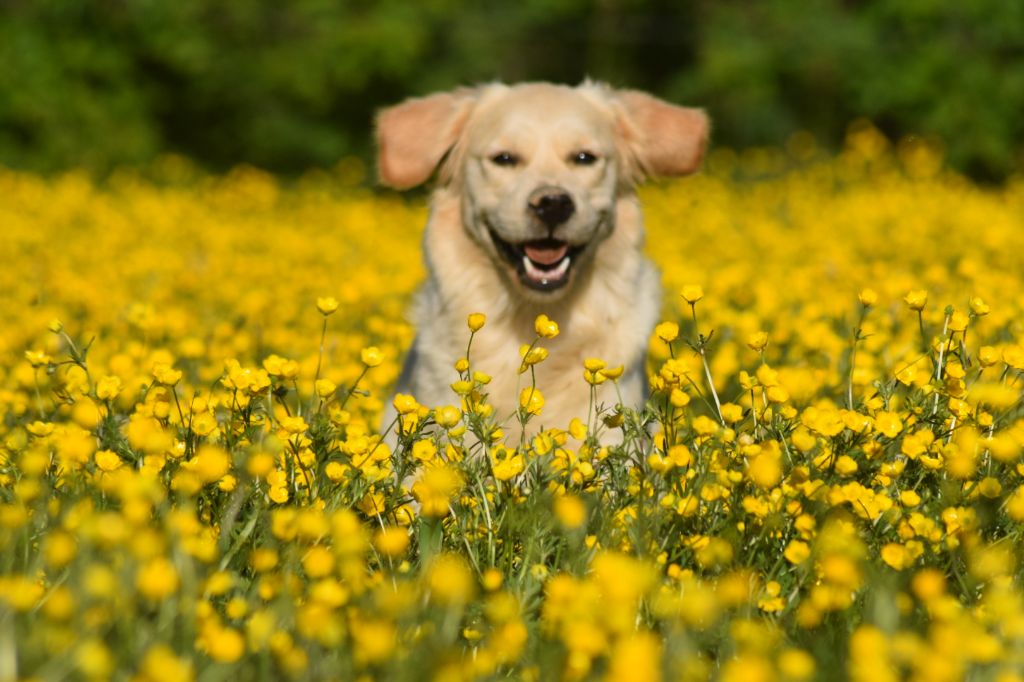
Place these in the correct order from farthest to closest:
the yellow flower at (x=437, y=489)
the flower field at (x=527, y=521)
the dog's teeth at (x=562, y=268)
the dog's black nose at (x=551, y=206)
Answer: the dog's teeth at (x=562, y=268), the dog's black nose at (x=551, y=206), the yellow flower at (x=437, y=489), the flower field at (x=527, y=521)

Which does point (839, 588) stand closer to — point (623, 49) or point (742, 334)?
point (742, 334)

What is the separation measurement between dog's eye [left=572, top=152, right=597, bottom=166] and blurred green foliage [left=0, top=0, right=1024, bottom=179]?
835cm

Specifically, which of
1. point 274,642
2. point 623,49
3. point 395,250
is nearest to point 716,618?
point 274,642

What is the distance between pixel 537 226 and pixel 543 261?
0.15m

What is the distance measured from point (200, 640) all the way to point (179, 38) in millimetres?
11173

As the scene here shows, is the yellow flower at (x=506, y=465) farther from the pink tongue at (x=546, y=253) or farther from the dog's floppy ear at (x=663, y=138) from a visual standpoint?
the dog's floppy ear at (x=663, y=138)

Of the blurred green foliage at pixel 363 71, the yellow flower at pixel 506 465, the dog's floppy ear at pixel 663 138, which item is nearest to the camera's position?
the yellow flower at pixel 506 465

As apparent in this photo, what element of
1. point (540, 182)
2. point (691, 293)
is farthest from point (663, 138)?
point (691, 293)

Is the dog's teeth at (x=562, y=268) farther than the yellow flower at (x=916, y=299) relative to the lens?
Yes

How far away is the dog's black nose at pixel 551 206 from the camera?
12.3 feet

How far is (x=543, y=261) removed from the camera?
390 cm

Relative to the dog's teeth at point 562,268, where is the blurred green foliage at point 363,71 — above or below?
below

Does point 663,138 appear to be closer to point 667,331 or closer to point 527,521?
point 667,331

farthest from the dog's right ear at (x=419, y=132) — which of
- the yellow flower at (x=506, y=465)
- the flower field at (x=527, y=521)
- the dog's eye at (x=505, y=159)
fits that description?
the yellow flower at (x=506, y=465)
